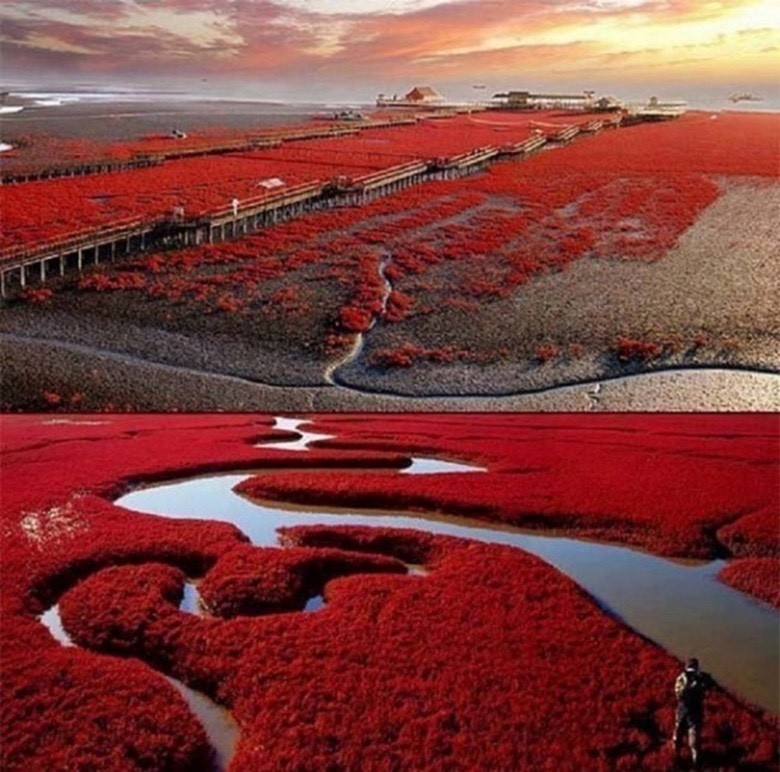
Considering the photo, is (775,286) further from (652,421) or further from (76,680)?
(76,680)

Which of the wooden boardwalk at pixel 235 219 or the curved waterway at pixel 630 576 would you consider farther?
the wooden boardwalk at pixel 235 219

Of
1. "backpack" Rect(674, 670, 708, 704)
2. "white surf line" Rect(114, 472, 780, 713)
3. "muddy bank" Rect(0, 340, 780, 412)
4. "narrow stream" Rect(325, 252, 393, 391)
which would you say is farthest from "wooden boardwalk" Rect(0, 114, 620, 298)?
"backpack" Rect(674, 670, 708, 704)

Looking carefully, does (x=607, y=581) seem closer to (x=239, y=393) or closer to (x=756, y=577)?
(x=756, y=577)

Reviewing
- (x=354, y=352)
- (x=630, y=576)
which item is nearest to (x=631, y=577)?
(x=630, y=576)

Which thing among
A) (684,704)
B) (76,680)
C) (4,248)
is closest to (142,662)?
(76,680)

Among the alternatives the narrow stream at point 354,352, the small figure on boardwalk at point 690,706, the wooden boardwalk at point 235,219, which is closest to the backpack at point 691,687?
the small figure on boardwalk at point 690,706

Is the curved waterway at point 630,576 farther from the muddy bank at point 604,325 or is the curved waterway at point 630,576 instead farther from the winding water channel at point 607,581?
the muddy bank at point 604,325

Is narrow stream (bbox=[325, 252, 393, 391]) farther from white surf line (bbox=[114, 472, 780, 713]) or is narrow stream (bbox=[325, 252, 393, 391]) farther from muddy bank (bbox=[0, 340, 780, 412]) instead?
white surf line (bbox=[114, 472, 780, 713])
